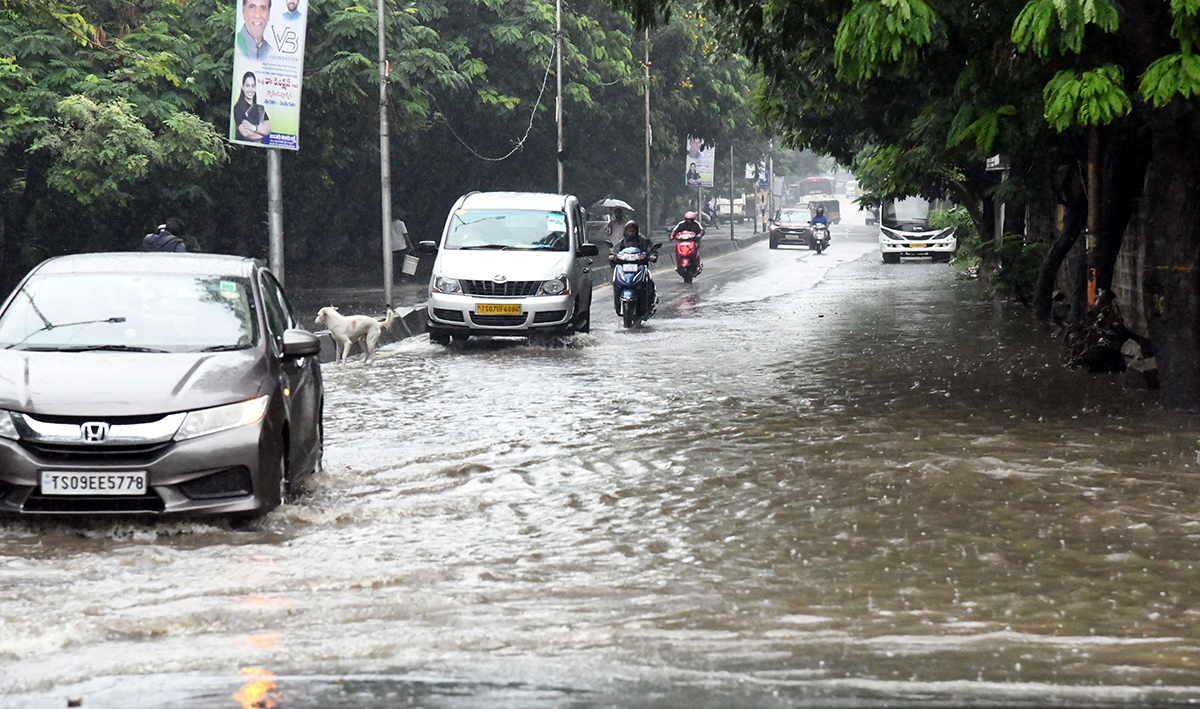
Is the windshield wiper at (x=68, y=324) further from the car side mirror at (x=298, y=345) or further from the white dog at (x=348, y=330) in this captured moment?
the white dog at (x=348, y=330)

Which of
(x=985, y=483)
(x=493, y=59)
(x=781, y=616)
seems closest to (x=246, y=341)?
(x=781, y=616)

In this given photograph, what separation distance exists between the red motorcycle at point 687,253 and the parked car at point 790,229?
2854 cm

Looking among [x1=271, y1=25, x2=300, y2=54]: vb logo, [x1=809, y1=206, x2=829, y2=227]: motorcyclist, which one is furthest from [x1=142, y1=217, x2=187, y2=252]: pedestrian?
[x1=809, y1=206, x2=829, y2=227]: motorcyclist

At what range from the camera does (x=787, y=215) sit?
62.5 meters

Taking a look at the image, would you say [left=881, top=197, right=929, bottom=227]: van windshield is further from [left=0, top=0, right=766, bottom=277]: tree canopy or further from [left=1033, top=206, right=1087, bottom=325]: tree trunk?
[left=1033, top=206, right=1087, bottom=325]: tree trunk

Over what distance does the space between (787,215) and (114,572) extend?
2251 inches

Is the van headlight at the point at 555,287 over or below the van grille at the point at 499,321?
over

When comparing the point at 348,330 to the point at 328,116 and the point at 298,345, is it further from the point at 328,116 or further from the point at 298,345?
the point at 328,116

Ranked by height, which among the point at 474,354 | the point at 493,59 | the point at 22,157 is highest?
the point at 493,59

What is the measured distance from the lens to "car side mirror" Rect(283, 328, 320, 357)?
26.3 ft

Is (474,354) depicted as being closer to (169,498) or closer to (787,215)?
(169,498)

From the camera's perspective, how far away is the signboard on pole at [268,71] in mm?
19594

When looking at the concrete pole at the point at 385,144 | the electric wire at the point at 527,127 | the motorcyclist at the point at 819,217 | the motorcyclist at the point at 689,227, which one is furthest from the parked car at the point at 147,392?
the motorcyclist at the point at 819,217

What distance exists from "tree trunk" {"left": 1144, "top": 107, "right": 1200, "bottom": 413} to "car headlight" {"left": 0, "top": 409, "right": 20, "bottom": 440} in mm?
8331
